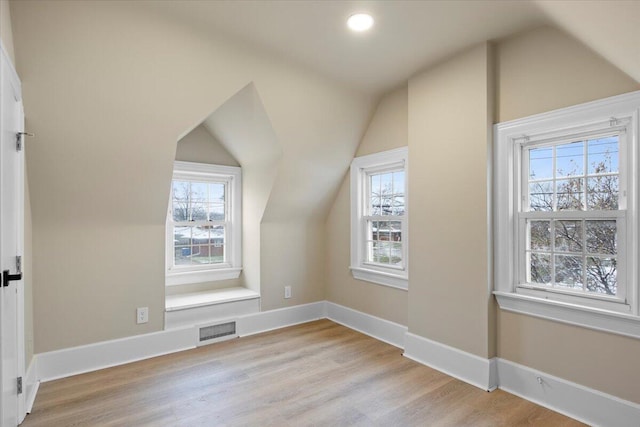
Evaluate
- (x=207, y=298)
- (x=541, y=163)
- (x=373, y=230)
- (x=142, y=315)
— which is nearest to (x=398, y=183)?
(x=373, y=230)

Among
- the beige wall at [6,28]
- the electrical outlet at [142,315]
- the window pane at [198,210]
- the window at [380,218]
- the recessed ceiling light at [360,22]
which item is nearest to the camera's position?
the beige wall at [6,28]

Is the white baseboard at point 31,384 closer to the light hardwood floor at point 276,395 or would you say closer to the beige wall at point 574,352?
the light hardwood floor at point 276,395

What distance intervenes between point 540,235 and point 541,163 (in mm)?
499

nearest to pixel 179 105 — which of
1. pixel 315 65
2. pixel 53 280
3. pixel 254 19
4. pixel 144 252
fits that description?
pixel 254 19

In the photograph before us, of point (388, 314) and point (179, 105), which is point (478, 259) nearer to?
point (388, 314)

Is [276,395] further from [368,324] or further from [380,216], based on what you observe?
[380,216]

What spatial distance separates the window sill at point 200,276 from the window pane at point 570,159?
10.5 feet

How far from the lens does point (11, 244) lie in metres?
1.90

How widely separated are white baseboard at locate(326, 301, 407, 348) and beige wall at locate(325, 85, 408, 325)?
5cm

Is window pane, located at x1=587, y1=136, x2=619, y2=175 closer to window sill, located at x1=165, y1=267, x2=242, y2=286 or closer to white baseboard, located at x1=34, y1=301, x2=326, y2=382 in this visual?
white baseboard, located at x1=34, y1=301, x2=326, y2=382

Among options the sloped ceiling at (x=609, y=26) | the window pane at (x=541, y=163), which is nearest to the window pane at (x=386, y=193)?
the window pane at (x=541, y=163)

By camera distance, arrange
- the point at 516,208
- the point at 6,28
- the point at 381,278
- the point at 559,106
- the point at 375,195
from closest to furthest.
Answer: the point at 6,28, the point at 559,106, the point at 516,208, the point at 381,278, the point at 375,195

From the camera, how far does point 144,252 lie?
10.2 feet

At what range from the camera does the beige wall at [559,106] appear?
6.74 feet
